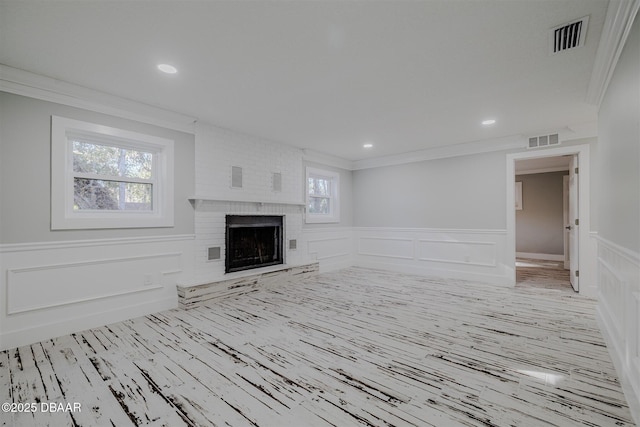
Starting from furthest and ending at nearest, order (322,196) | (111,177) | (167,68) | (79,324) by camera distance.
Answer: (322,196)
(111,177)
(79,324)
(167,68)

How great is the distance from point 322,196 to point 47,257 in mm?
4509

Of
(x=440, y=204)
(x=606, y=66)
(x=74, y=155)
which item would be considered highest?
(x=606, y=66)

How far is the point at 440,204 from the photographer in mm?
5664

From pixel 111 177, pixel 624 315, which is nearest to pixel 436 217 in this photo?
pixel 624 315

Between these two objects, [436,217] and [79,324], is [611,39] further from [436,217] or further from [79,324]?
[79,324]

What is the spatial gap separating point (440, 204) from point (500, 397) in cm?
419

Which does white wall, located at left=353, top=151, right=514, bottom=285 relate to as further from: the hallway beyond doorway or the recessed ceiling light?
the recessed ceiling light

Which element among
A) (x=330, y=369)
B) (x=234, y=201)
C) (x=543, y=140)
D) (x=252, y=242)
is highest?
(x=543, y=140)

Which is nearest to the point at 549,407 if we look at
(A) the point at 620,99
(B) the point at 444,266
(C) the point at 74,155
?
(A) the point at 620,99

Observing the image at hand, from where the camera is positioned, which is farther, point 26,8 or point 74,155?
point 74,155

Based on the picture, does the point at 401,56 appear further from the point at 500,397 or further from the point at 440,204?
the point at 440,204

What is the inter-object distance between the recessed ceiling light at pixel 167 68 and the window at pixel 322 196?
11.2ft

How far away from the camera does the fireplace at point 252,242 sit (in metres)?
4.48

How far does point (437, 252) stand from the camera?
5691 mm
